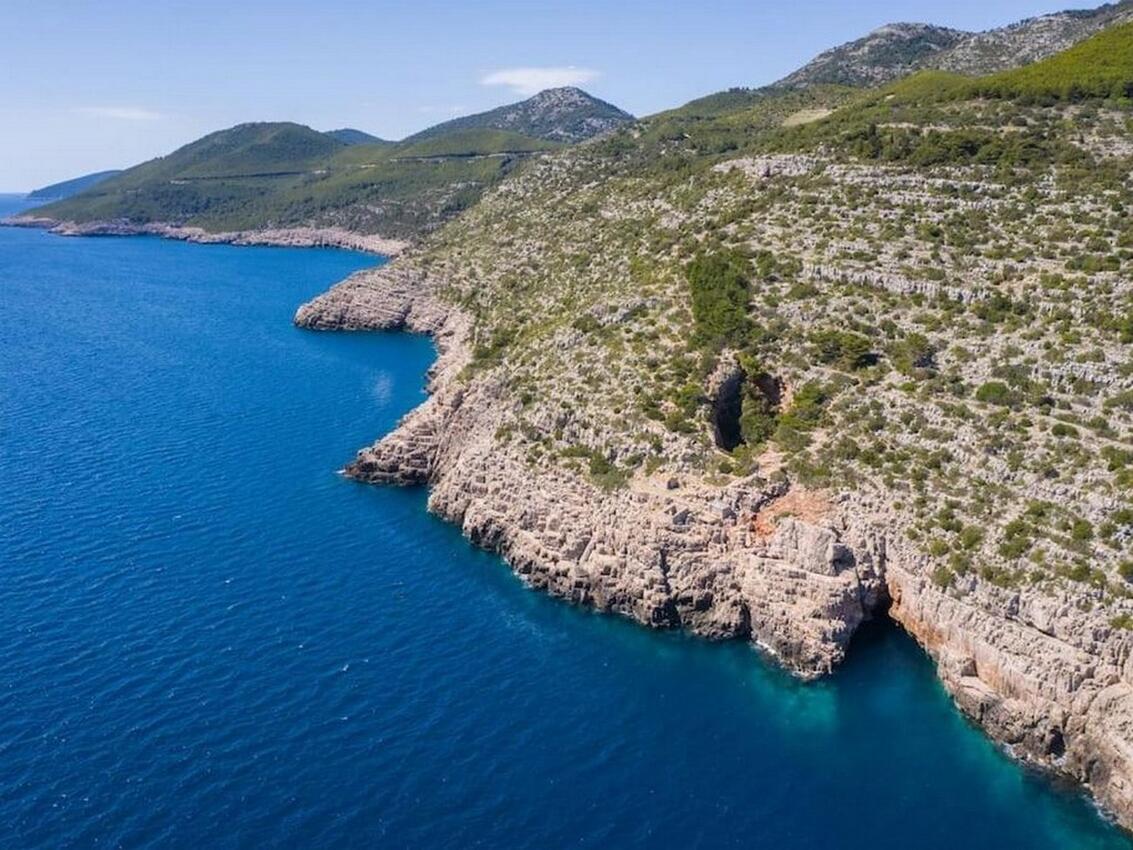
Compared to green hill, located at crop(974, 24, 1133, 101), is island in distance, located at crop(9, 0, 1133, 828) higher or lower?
lower

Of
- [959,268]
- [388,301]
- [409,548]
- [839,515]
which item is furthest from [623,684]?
[388,301]

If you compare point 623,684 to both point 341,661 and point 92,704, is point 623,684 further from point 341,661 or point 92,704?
point 92,704

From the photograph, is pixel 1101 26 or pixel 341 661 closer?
pixel 341 661

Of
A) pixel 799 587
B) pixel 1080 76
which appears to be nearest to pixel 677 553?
pixel 799 587

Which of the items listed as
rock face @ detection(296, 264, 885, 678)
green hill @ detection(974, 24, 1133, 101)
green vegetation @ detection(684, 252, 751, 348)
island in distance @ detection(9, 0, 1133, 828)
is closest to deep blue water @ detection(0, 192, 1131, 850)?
rock face @ detection(296, 264, 885, 678)

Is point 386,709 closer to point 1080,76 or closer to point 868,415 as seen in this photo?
point 868,415

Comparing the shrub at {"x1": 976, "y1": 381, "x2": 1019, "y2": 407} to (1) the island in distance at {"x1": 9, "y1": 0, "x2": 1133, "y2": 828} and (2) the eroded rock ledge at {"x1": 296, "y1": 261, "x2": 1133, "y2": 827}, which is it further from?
(2) the eroded rock ledge at {"x1": 296, "y1": 261, "x2": 1133, "y2": 827}
